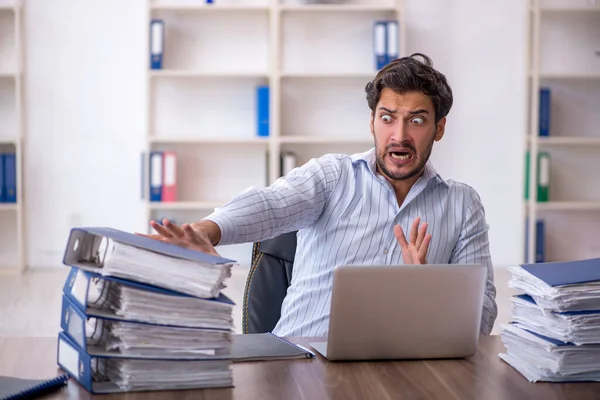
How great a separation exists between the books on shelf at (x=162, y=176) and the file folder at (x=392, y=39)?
1444 mm

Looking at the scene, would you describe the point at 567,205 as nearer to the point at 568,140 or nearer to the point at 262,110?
the point at 568,140

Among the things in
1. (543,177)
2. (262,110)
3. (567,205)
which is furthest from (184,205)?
(567,205)

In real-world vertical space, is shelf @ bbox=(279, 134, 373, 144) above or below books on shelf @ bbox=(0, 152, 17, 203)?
above

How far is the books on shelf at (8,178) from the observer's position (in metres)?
5.27

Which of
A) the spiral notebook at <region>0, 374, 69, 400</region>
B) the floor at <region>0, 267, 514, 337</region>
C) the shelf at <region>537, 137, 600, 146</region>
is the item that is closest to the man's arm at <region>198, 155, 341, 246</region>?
the spiral notebook at <region>0, 374, 69, 400</region>

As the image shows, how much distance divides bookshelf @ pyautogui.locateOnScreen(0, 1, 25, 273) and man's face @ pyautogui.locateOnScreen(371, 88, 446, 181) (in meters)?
3.58

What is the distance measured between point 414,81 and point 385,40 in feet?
10.4

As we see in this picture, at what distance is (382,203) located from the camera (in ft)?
7.41

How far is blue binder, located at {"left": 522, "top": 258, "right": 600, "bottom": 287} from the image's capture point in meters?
1.49

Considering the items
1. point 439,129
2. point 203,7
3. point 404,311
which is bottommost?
point 404,311

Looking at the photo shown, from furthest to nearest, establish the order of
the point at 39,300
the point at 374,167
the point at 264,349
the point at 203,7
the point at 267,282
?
the point at 203,7 → the point at 39,300 → the point at 374,167 → the point at 267,282 → the point at 264,349

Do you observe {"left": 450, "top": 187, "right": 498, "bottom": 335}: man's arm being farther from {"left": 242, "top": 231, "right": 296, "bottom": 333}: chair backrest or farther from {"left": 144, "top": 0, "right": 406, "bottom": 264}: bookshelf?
{"left": 144, "top": 0, "right": 406, "bottom": 264}: bookshelf

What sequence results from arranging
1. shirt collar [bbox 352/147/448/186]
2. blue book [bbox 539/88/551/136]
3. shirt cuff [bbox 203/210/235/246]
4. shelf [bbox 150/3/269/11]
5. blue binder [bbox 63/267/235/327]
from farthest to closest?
blue book [bbox 539/88/551/136], shelf [bbox 150/3/269/11], shirt collar [bbox 352/147/448/186], shirt cuff [bbox 203/210/235/246], blue binder [bbox 63/267/235/327]

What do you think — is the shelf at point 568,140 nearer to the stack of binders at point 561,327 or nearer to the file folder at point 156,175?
the file folder at point 156,175
